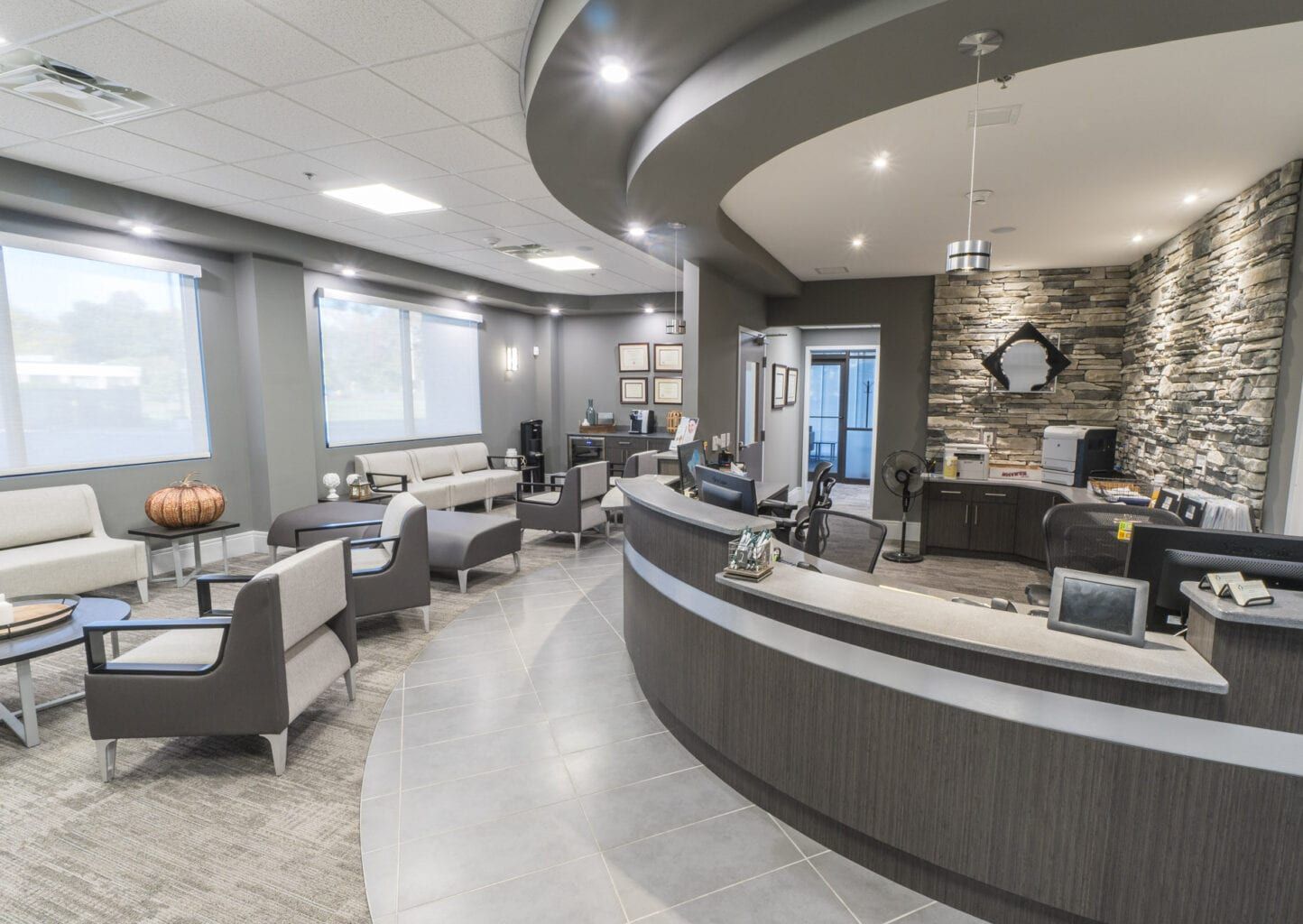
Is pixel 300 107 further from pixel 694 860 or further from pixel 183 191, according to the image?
pixel 694 860

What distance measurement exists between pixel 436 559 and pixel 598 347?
19.4 feet

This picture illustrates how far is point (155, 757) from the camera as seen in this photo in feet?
9.12

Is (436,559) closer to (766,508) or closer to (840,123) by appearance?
(766,508)

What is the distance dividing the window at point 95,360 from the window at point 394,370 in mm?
1469

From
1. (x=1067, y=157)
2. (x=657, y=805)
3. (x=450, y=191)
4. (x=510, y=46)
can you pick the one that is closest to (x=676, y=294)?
(x=450, y=191)

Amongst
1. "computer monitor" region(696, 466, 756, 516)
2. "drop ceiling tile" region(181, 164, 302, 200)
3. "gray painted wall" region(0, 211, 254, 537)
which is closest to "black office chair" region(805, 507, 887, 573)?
"computer monitor" region(696, 466, 756, 516)

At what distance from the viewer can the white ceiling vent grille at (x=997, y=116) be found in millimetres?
2691

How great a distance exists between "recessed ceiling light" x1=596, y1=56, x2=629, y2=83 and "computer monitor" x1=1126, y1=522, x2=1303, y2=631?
2437 millimetres

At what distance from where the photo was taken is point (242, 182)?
4.45 meters

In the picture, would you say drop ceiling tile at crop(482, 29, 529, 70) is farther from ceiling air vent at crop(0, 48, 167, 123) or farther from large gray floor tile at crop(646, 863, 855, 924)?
large gray floor tile at crop(646, 863, 855, 924)

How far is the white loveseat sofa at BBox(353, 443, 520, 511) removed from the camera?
7270mm

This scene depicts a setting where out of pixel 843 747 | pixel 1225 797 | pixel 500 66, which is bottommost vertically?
pixel 843 747

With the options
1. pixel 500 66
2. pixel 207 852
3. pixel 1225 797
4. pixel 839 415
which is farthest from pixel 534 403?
pixel 1225 797

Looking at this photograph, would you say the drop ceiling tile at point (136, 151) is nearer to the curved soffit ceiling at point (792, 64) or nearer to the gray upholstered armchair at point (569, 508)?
the curved soffit ceiling at point (792, 64)
